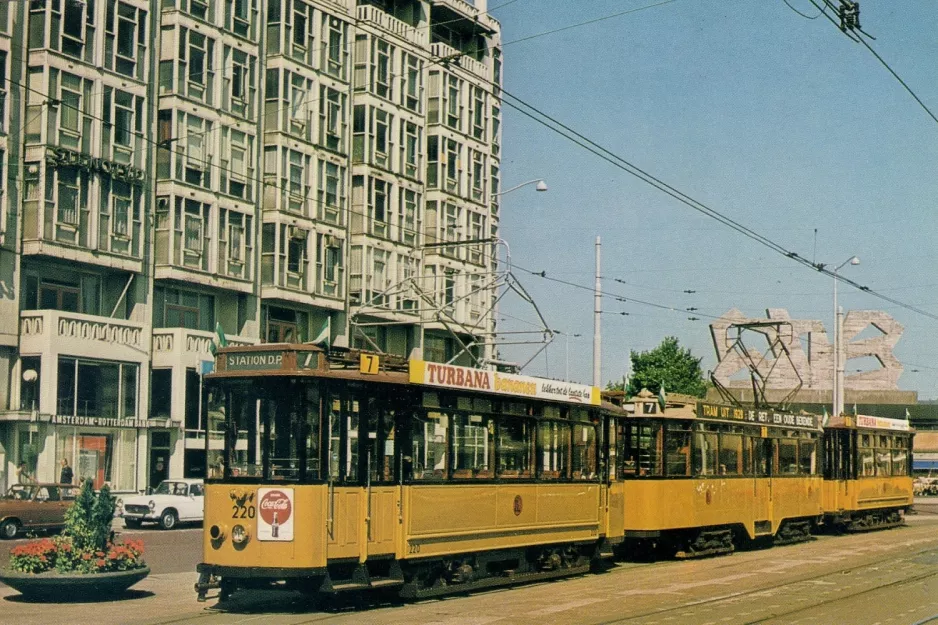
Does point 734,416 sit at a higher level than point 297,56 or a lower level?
lower

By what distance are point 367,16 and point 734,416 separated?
97.2 feet

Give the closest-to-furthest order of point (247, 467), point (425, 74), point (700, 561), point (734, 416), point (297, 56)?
point (247, 467)
point (700, 561)
point (734, 416)
point (297, 56)
point (425, 74)

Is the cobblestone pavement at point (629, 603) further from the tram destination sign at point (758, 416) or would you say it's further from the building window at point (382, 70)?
the building window at point (382, 70)

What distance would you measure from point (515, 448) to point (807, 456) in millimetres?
14505

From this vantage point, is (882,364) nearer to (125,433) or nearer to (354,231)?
(354,231)

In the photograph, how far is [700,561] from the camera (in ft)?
80.7

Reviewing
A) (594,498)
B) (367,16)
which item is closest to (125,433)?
(367,16)

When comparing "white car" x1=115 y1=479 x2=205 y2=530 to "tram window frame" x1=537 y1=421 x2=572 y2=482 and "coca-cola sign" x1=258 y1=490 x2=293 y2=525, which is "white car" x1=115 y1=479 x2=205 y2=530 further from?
"coca-cola sign" x1=258 y1=490 x2=293 y2=525

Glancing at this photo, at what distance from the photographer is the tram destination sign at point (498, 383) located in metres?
16.8

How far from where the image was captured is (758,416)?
91.5 feet

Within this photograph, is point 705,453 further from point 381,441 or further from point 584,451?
point 381,441

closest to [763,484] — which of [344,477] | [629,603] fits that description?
[629,603]

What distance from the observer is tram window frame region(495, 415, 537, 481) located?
1830 centimetres

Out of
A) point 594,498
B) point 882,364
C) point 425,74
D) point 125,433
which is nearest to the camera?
point 594,498
